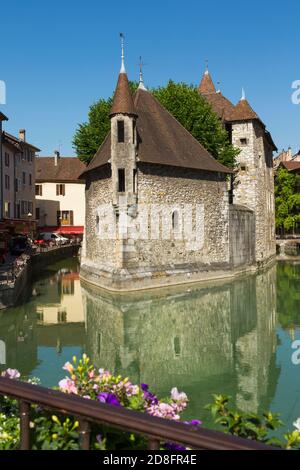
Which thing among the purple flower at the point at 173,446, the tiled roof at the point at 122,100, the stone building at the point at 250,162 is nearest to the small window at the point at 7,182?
the stone building at the point at 250,162

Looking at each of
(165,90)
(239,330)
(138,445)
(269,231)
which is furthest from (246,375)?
(269,231)

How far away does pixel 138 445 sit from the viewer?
279cm

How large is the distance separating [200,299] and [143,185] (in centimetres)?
655

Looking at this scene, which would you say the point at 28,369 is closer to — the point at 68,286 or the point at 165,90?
the point at 68,286

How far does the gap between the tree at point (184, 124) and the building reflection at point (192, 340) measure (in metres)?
11.3

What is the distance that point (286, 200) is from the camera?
54.8m

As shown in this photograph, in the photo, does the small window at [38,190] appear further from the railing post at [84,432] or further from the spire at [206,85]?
the railing post at [84,432]

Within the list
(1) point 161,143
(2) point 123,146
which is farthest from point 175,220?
(2) point 123,146

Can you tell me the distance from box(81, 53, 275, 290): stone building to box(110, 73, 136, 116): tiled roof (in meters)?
0.05

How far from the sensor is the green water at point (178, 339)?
10023mm

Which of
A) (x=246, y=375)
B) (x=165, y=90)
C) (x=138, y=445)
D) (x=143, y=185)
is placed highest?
(x=165, y=90)

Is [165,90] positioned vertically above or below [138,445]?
above

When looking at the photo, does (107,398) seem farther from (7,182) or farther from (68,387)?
(7,182)

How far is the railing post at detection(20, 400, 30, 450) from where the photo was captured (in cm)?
247
